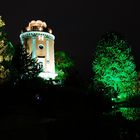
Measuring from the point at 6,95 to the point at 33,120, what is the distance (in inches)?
134

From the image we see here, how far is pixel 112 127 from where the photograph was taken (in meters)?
20.8

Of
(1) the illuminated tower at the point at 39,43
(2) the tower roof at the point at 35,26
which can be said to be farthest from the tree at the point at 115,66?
(2) the tower roof at the point at 35,26

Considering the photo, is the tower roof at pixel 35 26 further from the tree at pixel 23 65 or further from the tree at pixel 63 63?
the tree at pixel 23 65

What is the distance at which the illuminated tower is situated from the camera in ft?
203

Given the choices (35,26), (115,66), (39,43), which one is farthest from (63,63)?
(115,66)

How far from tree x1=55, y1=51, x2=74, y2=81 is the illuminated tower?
1747 millimetres

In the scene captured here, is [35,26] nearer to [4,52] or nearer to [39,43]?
[39,43]

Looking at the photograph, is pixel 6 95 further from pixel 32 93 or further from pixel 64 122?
pixel 64 122

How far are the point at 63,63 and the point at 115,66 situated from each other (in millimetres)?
19404

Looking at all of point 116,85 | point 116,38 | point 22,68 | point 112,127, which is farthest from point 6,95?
point 116,38

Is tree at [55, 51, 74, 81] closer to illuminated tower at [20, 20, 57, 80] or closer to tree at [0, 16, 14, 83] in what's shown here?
illuminated tower at [20, 20, 57, 80]

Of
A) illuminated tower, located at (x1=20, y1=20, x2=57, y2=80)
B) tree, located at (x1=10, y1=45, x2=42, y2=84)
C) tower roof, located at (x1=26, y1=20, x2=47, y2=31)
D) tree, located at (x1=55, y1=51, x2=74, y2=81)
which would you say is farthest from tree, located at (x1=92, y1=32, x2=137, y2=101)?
tower roof, located at (x1=26, y1=20, x2=47, y2=31)

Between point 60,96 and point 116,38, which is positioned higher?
point 116,38

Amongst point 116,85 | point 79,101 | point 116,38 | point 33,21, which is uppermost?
point 33,21
